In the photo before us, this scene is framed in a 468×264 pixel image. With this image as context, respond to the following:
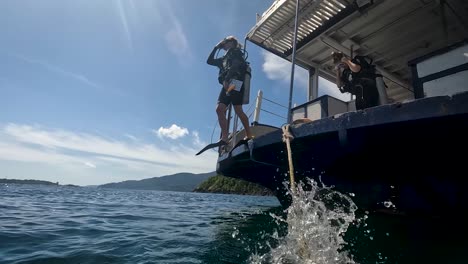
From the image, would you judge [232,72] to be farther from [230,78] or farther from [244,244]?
[244,244]

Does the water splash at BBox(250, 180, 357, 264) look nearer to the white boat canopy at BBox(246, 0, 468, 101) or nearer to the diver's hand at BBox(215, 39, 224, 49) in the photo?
the diver's hand at BBox(215, 39, 224, 49)

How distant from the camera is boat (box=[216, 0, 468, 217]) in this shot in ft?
10.7

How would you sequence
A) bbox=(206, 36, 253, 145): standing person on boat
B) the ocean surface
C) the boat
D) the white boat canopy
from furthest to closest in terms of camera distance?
the white boat canopy < bbox=(206, 36, 253, 145): standing person on boat < the boat < the ocean surface

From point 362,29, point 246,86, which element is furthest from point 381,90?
point 362,29

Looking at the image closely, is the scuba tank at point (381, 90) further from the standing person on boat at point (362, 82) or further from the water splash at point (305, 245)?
the water splash at point (305, 245)

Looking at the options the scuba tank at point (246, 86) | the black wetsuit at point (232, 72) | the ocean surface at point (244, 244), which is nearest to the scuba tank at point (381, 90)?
the ocean surface at point (244, 244)

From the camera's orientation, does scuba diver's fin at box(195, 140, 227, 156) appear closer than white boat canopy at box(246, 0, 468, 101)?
Yes

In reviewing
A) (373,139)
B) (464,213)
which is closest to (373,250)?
(373,139)

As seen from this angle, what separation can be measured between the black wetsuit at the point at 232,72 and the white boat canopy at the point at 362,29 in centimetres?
187

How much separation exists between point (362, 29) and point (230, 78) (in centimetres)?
407

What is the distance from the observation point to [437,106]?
2748mm

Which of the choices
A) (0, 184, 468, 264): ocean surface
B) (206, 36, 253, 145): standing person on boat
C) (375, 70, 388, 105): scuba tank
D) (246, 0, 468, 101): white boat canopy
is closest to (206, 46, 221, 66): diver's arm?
(206, 36, 253, 145): standing person on boat

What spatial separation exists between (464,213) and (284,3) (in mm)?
5111

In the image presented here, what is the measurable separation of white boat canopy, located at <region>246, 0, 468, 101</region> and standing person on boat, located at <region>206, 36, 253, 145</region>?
1761 millimetres
